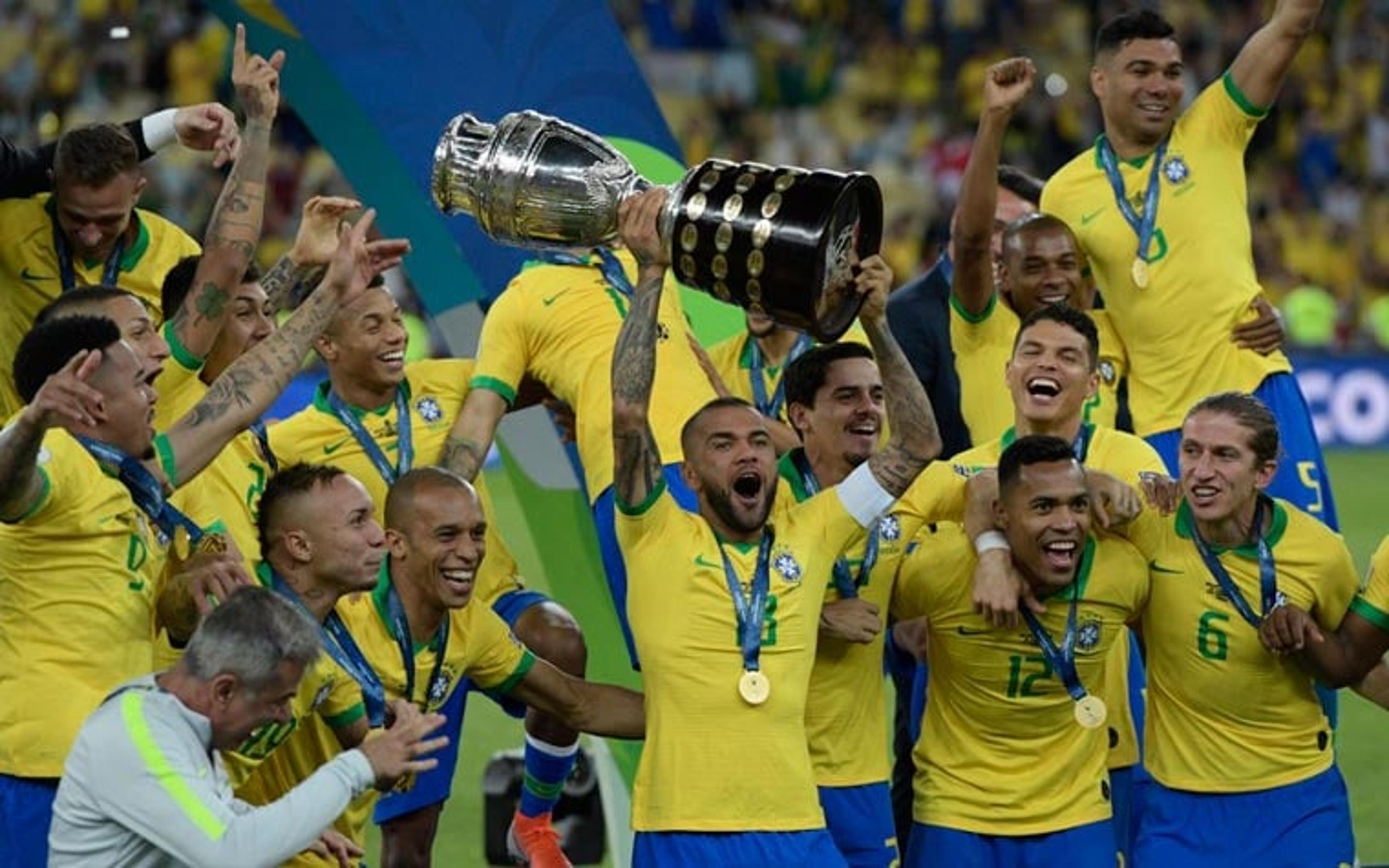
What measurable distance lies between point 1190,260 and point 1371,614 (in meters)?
1.38

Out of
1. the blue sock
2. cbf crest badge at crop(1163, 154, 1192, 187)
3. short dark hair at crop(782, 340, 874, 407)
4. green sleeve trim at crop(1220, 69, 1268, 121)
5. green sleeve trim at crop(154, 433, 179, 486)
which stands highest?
green sleeve trim at crop(1220, 69, 1268, 121)

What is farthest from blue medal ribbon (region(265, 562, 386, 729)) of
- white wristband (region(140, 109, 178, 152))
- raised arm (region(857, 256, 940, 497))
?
white wristband (region(140, 109, 178, 152))

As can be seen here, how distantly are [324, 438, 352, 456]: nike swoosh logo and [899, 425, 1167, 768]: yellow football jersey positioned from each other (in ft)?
5.20

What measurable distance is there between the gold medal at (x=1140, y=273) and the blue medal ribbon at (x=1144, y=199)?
0.01 metres

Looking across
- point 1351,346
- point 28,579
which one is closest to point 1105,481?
point 28,579

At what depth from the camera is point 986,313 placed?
8.05 m

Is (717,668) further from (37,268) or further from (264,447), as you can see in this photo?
(37,268)

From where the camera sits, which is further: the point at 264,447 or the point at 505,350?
the point at 505,350

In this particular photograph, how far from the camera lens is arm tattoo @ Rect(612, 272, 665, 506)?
20.8ft

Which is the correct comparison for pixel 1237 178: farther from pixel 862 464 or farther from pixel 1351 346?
pixel 1351 346

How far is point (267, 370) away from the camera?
6.37 m

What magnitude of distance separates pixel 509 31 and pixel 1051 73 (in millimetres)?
16125

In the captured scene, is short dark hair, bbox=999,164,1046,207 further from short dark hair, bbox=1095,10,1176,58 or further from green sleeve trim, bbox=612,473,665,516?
green sleeve trim, bbox=612,473,665,516

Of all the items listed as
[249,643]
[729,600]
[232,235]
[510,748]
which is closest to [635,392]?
[729,600]
